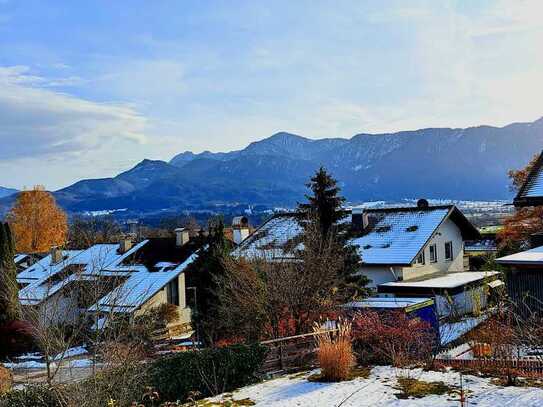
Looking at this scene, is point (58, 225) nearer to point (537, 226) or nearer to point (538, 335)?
point (537, 226)

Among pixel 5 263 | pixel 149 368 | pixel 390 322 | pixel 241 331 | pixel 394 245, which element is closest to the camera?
pixel 149 368

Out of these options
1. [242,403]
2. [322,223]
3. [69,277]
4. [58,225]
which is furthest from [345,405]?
[58,225]

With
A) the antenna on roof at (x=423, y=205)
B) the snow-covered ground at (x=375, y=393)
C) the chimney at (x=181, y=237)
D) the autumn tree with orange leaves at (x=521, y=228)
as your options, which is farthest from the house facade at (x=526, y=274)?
A: the chimney at (x=181, y=237)

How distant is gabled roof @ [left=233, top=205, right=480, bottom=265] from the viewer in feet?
97.5

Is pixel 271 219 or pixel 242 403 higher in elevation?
pixel 271 219

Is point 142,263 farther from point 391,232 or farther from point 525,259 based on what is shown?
point 525,259

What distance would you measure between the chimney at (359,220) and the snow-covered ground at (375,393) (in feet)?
67.0

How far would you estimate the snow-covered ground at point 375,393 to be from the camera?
1027cm

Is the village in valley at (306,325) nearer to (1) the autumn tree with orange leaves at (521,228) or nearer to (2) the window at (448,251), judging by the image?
(2) the window at (448,251)

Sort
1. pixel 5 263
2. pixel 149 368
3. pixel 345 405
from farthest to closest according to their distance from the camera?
pixel 5 263
pixel 149 368
pixel 345 405

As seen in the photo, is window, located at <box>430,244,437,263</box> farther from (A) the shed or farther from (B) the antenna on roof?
(A) the shed

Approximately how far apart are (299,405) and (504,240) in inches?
1127

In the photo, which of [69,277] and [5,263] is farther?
[5,263]

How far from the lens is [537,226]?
3391 centimetres
